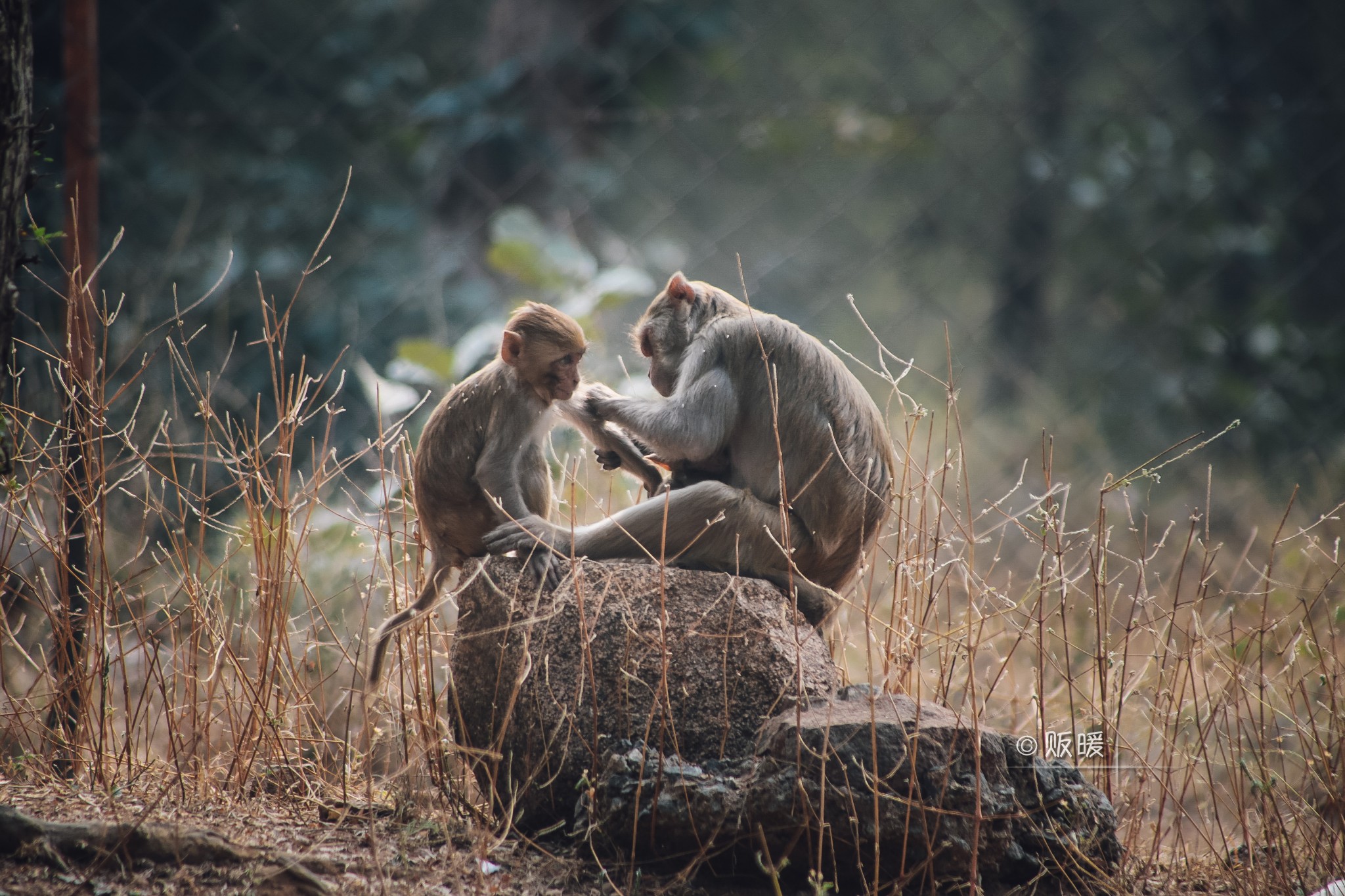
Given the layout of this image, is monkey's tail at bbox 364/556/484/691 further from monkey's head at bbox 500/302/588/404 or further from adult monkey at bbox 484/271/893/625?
monkey's head at bbox 500/302/588/404

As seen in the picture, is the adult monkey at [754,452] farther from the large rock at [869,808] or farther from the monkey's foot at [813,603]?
the large rock at [869,808]

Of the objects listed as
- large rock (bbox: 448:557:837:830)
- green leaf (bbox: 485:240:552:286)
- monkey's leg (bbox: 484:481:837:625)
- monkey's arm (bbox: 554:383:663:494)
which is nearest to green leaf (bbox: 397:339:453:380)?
green leaf (bbox: 485:240:552:286)

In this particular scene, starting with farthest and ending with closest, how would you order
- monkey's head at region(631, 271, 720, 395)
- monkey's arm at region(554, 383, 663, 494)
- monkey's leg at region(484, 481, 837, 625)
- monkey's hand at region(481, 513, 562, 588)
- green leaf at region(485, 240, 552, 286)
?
green leaf at region(485, 240, 552, 286) < monkey's head at region(631, 271, 720, 395) < monkey's arm at region(554, 383, 663, 494) < monkey's leg at region(484, 481, 837, 625) < monkey's hand at region(481, 513, 562, 588)

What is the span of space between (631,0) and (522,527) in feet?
22.5

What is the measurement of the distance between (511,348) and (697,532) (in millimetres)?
764

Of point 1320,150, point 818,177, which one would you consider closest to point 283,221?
point 818,177

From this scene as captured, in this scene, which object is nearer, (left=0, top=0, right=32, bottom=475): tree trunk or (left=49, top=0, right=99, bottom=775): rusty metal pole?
(left=0, top=0, right=32, bottom=475): tree trunk

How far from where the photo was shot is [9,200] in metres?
2.30

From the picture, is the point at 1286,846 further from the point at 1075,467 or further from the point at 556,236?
the point at 1075,467

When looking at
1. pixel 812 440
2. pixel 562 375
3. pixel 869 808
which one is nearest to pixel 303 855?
pixel 869 808

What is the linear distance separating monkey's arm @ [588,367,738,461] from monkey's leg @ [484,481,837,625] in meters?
0.15

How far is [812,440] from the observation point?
10.9 ft

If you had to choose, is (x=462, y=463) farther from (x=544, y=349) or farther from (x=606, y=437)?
(x=606, y=437)

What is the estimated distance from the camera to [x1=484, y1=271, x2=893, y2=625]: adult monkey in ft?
10.4
